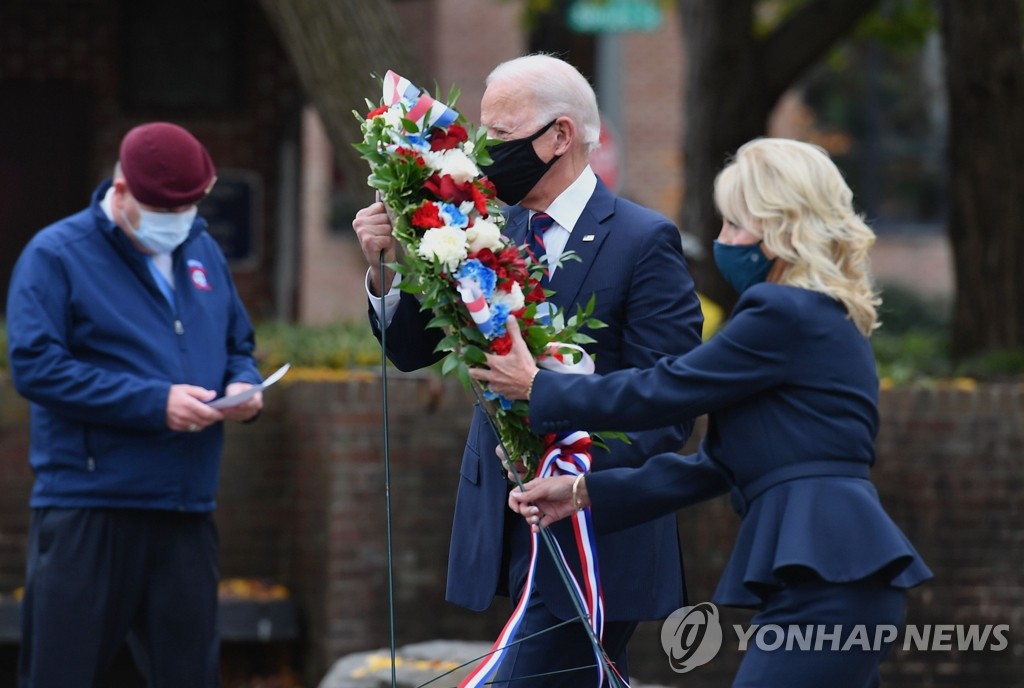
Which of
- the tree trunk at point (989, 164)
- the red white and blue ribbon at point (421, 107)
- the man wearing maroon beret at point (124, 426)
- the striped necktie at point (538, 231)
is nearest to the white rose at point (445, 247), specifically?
the red white and blue ribbon at point (421, 107)

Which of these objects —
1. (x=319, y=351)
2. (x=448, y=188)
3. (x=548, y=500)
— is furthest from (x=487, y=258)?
(x=319, y=351)

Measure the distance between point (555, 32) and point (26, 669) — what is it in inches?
615

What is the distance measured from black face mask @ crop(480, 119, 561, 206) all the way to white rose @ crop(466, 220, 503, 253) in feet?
0.88

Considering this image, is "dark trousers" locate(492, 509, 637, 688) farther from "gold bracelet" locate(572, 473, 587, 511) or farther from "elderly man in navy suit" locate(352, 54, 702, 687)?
"gold bracelet" locate(572, 473, 587, 511)

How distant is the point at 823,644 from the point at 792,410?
1.68 feet

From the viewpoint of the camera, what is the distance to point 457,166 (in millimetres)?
3908

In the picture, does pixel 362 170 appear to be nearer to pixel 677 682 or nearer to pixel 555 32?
pixel 677 682

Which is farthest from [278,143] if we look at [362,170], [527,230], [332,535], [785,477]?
[785,477]

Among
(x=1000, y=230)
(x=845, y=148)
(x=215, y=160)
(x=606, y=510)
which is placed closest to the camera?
(x=606, y=510)

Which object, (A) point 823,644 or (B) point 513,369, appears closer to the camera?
(A) point 823,644

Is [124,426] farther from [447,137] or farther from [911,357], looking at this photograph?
[911,357]

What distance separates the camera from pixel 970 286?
899 cm

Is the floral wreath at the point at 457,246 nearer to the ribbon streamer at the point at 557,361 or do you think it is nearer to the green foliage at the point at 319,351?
the ribbon streamer at the point at 557,361

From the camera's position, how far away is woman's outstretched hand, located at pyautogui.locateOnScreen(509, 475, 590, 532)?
3.91 meters
